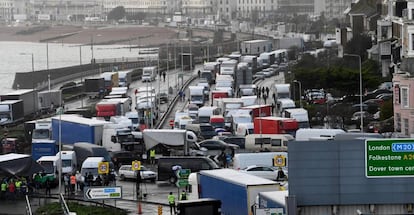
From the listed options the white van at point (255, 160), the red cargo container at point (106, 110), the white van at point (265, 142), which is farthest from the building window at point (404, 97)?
the red cargo container at point (106, 110)

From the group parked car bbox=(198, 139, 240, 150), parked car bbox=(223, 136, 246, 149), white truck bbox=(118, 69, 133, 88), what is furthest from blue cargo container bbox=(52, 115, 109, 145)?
white truck bbox=(118, 69, 133, 88)

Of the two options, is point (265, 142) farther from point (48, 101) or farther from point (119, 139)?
point (48, 101)

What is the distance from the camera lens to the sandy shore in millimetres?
88625

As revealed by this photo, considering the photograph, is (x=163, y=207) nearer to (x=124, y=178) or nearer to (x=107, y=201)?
(x=107, y=201)

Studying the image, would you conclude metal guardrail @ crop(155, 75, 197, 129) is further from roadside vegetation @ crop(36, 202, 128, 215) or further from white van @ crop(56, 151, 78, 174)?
roadside vegetation @ crop(36, 202, 128, 215)

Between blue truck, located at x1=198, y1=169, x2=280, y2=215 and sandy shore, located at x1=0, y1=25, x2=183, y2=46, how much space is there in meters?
69.1

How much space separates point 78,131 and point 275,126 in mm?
3194

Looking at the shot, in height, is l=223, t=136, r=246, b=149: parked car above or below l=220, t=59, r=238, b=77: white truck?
above

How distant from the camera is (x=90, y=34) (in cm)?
9525

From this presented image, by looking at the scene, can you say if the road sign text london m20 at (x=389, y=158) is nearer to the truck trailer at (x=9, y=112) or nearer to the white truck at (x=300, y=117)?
the white truck at (x=300, y=117)

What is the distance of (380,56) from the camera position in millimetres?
30328

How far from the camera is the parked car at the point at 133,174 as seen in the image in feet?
55.7

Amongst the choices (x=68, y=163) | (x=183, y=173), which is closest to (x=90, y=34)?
(x=68, y=163)

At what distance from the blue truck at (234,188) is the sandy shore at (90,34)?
69.1 m
